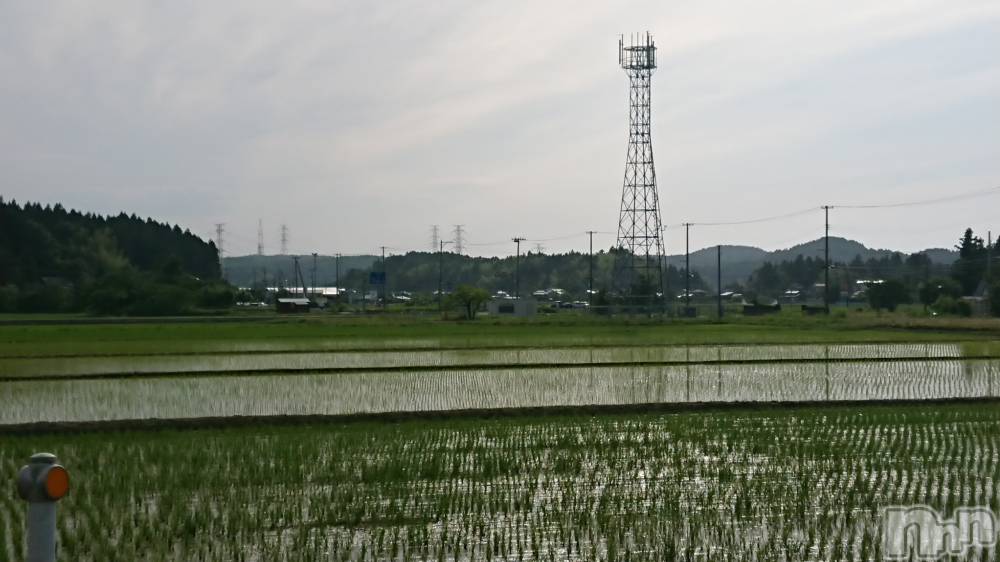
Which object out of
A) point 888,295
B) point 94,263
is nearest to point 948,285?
point 888,295

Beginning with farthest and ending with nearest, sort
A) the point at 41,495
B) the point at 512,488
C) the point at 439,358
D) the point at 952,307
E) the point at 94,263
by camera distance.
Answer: the point at 94,263
the point at 952,307
the point at 439,358
the point at 512,488
the point at 41,495

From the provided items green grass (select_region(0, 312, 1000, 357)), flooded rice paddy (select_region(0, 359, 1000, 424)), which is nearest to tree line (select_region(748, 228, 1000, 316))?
green grass (select_region(0, 312, 1000, 357))

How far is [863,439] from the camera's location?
39.5 ft

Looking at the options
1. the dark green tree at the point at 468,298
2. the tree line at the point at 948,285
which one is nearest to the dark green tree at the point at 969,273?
the tree line at the point at 948,285

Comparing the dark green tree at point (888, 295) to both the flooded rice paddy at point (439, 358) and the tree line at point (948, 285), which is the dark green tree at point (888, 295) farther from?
the flooded rice paddy at point (439, 358)

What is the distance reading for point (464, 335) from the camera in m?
35.3

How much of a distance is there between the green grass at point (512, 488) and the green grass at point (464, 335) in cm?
1628

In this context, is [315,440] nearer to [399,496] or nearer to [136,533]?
[399,496]

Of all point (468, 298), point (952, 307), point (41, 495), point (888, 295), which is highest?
point (888, 295)

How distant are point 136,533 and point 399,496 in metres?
2.22

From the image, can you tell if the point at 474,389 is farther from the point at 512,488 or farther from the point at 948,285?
the point at 948,285

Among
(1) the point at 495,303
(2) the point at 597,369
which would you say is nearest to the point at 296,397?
(2) the point at 597,369

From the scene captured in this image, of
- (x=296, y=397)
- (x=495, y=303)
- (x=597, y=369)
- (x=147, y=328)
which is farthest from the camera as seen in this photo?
(x=495, y=303)

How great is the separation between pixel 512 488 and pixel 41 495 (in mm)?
5916
